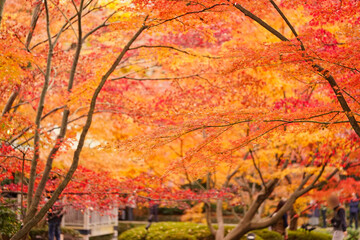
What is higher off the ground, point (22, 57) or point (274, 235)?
point (22, 57)

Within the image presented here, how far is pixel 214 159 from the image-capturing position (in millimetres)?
6660

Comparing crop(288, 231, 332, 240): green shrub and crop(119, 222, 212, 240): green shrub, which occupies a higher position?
crop(119, 222, 212, 240): green shrub

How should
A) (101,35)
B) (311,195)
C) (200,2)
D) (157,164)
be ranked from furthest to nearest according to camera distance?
1. (311,195)
2. (157,164)
3. (101,35)
4. (200,2)

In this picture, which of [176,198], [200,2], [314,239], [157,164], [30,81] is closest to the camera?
[200,2]

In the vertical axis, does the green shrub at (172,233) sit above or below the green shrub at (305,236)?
above

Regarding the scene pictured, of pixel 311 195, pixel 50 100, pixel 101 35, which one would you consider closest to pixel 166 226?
pixel 311 195

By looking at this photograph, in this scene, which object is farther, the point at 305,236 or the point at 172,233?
the point at 305,236

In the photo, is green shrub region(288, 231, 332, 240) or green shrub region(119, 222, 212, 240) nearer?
green shrub region(119, 222, 212, 240)

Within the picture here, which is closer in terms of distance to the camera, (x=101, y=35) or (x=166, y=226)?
(x=101, y=35)

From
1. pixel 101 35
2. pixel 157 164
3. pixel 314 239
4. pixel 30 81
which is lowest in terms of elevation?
pixel 314 239

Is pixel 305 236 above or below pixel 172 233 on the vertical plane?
below

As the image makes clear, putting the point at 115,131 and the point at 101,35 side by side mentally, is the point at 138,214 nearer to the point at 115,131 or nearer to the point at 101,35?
the point at 115,131

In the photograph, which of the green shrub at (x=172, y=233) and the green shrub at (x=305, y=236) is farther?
the green shrub at (x=305, y=236)

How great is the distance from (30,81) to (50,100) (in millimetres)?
3719
